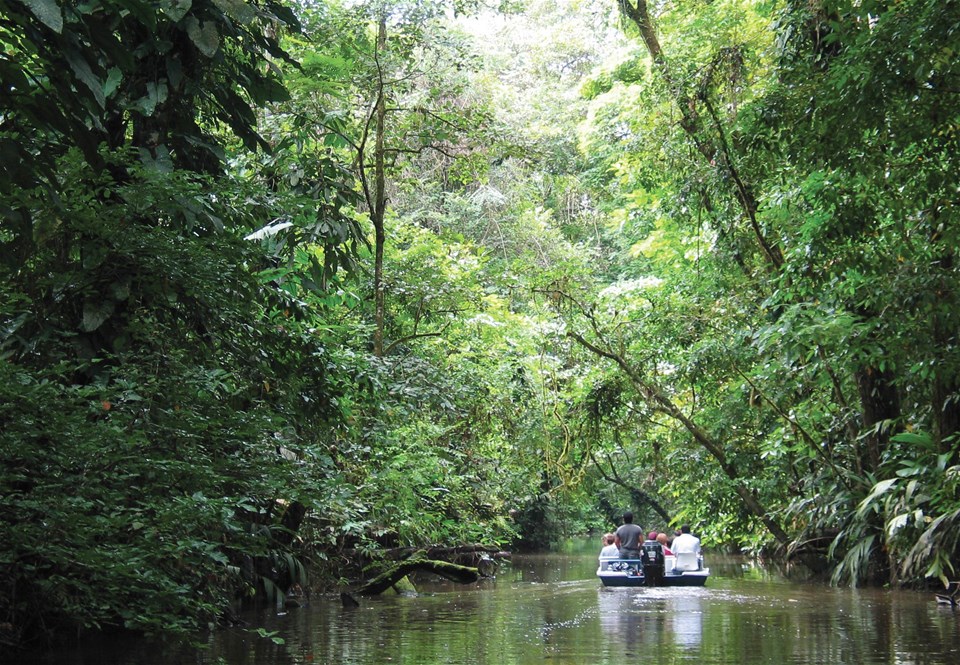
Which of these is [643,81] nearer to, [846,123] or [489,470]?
[489,470]

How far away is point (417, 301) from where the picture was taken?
1684 cm

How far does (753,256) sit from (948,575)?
7082 millimetres

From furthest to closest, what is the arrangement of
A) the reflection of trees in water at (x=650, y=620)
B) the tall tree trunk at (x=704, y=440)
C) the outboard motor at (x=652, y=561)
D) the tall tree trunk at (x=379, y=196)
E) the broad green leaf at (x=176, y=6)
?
the outboard motor at (x=652, y=561)
the tall tree trunk at (x=704, y=440)
the tall tree trunk at (x=379, y=196)
the reflection of trees in water at (x=650, y=620)
the broad green leaf at (x=176, y=6)

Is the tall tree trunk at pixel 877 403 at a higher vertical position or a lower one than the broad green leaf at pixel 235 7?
lower

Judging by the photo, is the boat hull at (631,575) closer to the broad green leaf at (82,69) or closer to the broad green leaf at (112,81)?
the broad green leaf at (112,81)

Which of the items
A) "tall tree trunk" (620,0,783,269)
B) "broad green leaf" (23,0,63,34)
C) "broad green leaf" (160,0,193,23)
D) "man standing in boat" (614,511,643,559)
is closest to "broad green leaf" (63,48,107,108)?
"broad green leaf" (23,0,63,34)

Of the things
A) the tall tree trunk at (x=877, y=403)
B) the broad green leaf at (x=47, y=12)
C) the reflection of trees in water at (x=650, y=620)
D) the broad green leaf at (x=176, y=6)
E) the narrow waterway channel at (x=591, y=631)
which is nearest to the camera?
the broad green leaf at (x=47, y=12)

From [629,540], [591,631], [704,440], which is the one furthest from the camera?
[629,540]

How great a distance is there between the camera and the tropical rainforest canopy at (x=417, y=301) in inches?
251

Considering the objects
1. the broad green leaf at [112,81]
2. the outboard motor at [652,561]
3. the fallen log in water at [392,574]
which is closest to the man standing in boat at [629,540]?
the outboard motor at [652,561]

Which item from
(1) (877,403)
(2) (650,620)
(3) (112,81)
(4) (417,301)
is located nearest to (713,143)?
(1) (877,403)

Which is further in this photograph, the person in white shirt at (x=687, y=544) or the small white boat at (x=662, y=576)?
the person in white shirt at (x=687, y=544)

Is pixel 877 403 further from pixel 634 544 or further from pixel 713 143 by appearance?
pixel 634 544

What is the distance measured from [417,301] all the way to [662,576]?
7.63 metres
